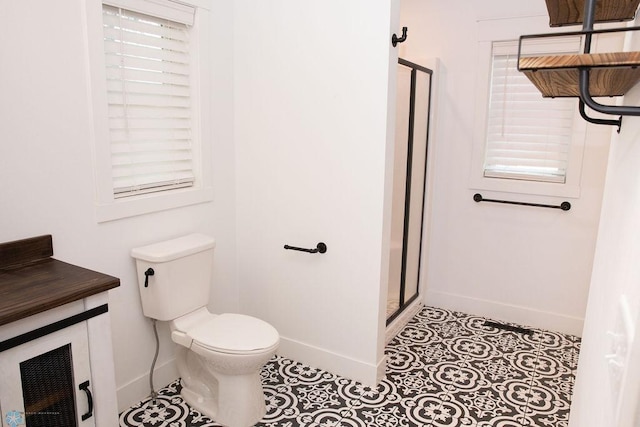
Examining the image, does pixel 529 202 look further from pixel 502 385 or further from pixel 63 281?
pixel 63 281

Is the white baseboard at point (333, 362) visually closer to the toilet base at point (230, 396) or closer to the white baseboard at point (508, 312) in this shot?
the toilet base at point (230, 396)

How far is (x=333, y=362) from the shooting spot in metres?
2.69

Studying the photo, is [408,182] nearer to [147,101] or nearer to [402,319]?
[402,319]

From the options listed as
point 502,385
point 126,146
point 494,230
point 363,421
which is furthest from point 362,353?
point 126,146

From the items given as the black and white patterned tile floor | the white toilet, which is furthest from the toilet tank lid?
the black and white patterned tile floor

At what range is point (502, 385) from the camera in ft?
8.49

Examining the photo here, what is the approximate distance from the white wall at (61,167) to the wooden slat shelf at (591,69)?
1.80 m

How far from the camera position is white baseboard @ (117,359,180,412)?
7.64 ft

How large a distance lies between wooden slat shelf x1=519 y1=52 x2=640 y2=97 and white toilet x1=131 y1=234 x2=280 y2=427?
1660 mm

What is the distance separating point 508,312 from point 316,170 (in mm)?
1907

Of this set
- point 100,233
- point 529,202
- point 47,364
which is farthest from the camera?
point 529,202

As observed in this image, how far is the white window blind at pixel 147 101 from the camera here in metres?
2.13

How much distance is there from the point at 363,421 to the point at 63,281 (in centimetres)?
153
